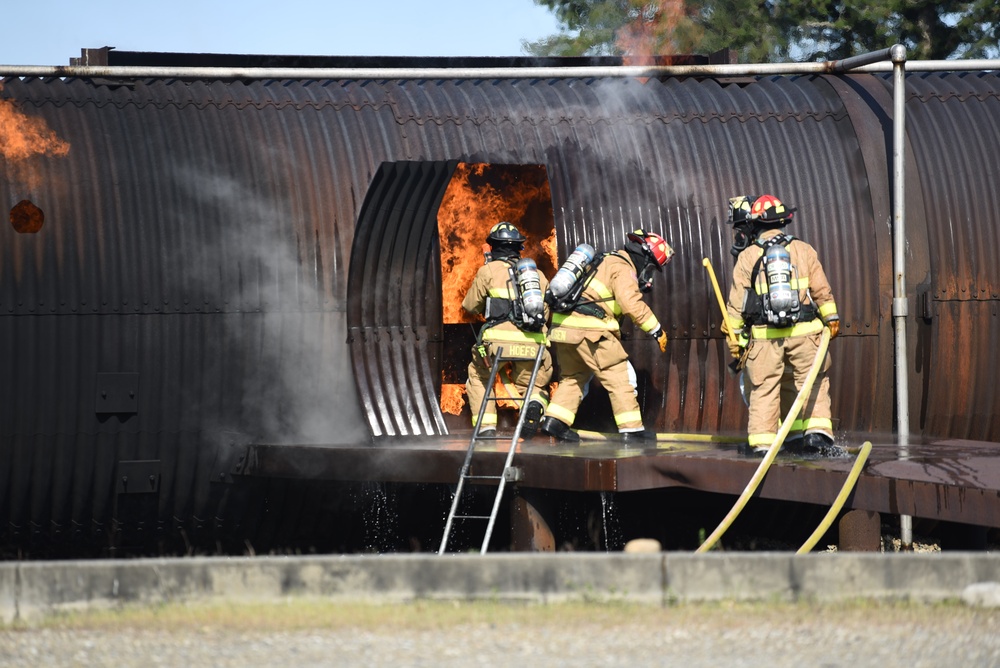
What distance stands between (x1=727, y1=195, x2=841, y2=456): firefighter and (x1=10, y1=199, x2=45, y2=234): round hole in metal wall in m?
4.86

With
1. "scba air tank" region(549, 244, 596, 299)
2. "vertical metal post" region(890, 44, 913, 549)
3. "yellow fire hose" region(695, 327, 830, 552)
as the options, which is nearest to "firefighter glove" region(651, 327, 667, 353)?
"scba air tank" region(549, 244, 596, 299)

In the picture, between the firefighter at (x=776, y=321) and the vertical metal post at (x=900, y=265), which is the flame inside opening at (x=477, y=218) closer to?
the firefighter at (x=776, y=321)

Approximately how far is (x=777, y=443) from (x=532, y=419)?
224 cm

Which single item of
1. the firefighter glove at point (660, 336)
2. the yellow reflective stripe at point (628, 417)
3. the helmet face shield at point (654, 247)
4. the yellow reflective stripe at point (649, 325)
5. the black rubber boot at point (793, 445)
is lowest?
the black rubber boot at point (793, 445)

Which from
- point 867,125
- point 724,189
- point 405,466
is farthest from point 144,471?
point 867,125

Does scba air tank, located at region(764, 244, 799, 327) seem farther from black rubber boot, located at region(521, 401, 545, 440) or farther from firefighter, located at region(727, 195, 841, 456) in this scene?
black rubber boot, located at region(521, 401, 545, 440)

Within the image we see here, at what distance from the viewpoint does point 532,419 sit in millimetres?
10898

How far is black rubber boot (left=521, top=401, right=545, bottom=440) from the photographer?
10.8 m

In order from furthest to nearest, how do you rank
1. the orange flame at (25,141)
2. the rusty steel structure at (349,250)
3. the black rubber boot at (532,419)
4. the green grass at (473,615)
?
the black rubber boot at (532,419)
the orange flame at (25,141)
the rusty steel structure at (349,250)
the green grass at (473,615)

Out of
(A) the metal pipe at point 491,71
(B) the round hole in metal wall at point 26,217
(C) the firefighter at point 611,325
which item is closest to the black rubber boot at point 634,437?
(C) the firefighter at point 611,325

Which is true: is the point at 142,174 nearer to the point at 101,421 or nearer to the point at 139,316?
the point at 139,316

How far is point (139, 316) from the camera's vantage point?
10.1 metres

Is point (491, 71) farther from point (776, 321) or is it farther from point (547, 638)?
point (547, 638)

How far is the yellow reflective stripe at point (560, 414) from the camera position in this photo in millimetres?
10641
